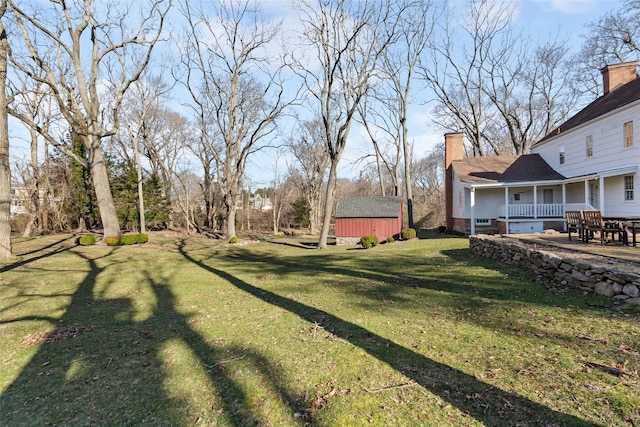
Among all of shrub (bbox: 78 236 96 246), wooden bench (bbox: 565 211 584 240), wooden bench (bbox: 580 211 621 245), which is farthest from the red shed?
shrub (bbox: 78 236 96 246)

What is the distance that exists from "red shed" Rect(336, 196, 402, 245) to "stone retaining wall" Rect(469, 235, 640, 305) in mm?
13512

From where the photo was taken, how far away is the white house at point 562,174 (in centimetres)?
1410

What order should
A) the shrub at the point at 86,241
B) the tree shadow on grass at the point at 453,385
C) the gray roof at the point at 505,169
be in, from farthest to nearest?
the gray roof at the point at 505,169
the shrub at the point at 86,241
the tree shadow on grass at the point at 453,385

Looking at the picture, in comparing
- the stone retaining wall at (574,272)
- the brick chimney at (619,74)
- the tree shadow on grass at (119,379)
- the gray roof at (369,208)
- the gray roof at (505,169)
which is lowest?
the tree shadow on grass at (119,379)

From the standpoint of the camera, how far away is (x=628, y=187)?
14000 millimetres

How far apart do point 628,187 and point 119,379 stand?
18543 mm

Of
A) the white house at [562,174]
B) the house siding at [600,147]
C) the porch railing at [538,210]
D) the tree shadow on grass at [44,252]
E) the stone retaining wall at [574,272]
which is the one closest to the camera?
the stone retaining wall at [574,272]

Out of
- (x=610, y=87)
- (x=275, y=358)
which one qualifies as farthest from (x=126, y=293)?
(x=610, y=87)

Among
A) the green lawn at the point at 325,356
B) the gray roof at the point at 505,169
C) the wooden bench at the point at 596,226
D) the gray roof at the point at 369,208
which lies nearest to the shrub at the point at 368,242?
the gray roof at the point at 369,208

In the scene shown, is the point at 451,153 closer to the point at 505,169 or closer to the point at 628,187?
the point at 505,169

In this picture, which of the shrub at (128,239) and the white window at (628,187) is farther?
the shrub at (128,239)

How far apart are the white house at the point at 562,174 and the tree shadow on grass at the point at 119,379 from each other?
16900 millimetres

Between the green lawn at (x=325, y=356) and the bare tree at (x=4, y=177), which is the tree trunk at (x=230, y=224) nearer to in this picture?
the bare tree at (x=4, y=177)

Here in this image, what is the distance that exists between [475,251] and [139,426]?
11456 millimetres
